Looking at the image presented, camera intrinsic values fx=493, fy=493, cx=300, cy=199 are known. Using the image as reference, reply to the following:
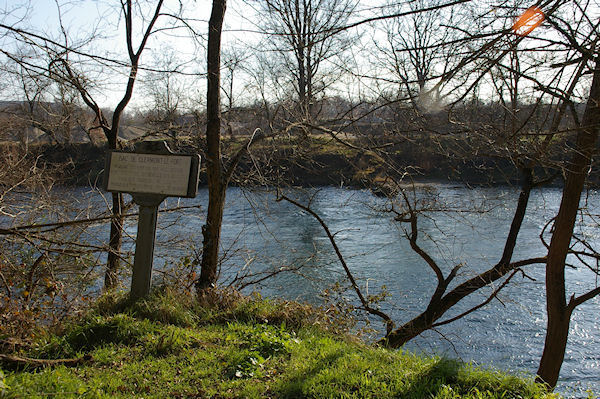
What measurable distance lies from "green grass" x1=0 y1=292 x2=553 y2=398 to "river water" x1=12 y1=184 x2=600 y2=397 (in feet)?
6.75

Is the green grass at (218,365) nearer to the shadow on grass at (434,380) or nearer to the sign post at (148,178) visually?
the shadow on grass at (434,380)

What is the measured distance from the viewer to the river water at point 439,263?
8.24 m

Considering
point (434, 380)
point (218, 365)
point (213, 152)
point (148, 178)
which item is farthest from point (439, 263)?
point (218, 365)

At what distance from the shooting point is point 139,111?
11742 mm

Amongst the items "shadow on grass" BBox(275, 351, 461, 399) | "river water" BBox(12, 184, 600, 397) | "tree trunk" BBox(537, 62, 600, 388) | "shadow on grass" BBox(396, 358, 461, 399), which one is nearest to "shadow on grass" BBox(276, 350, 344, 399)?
"shadow on grass" BBox(275, 351, 461, 399)

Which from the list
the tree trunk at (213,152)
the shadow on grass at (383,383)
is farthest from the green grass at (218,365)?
the tree trunk at (213,152)

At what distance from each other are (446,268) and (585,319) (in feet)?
9.87

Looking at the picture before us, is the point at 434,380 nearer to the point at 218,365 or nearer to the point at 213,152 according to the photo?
the point at 218,365

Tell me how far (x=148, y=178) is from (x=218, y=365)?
1.89 meters

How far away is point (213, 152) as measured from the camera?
6129mm

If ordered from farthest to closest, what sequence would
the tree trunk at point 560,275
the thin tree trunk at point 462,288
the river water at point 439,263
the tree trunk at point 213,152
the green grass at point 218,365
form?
the river water at point 439,263, the thin tree trunk at point 462,288, the tree trunk at point 560,275, the tree trunk at point 213,152, the green grass at point 218,365

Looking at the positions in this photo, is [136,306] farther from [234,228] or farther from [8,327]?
[234,228]

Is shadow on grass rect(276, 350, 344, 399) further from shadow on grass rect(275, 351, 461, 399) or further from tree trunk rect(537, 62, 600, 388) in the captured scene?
tree trunk rect(537, 62, 600, 388)

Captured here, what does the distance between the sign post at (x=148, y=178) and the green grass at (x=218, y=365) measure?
64 centimetres
